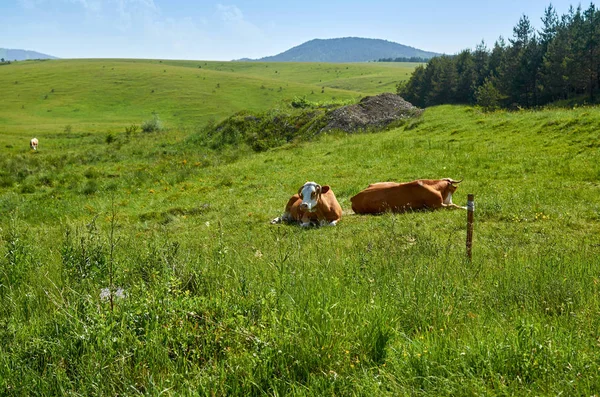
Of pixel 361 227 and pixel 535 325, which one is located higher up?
pixel 535 325

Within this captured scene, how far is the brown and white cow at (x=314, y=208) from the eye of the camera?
38.7 feet

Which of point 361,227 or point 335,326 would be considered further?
point 361,227

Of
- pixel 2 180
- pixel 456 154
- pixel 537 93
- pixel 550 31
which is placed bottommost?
pixel 2 180

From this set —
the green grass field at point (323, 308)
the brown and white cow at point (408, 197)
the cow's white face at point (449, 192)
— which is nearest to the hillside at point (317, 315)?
the green grass field at point (323, 308)

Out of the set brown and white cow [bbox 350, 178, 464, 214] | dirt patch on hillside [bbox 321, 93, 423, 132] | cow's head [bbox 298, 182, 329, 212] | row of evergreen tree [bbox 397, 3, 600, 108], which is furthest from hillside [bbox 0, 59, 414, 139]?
brown and white cow [bbox 350, 178, 464, 214]

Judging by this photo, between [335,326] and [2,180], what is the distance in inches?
899

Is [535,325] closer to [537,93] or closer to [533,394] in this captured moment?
[533,394]

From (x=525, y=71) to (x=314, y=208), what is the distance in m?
77.3

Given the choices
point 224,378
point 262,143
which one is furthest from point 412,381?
point 262,143

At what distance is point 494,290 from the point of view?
Result: 4.86m

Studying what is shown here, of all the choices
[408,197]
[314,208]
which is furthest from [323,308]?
[408,197]

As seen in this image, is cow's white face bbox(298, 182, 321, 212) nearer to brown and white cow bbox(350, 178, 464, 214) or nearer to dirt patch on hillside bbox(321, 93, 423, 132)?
brown and white cow bbox(350, 178, 464, 214)

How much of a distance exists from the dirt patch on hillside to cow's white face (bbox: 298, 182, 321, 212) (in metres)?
21.0

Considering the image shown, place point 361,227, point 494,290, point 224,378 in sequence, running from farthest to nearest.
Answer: point 361,227
point 494,290
point 224,378
